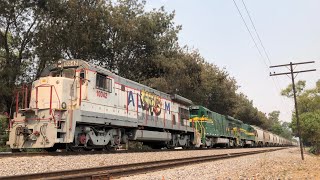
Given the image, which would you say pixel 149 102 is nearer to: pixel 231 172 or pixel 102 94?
pixel 102 94

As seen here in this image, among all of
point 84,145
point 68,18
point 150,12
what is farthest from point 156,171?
point 150,12

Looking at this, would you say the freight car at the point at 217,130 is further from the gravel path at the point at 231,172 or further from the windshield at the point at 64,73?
the windshield at the point at 64,73

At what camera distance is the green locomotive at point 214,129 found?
25406 mm

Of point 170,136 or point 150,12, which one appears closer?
point 170,136

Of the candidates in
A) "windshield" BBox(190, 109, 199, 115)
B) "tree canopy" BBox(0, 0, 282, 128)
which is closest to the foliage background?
"tree canopy" BBox(0, 0, 282, 128)

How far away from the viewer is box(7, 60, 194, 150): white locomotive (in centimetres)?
1248

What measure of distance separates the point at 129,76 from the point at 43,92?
19013mm

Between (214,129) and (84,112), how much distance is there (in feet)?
55.1

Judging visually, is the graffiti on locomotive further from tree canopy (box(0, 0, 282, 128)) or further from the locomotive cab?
tree canopy (box(0, 0, 282, 128))

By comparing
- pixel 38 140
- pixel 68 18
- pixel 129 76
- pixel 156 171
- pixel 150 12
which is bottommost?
pixel 156 171

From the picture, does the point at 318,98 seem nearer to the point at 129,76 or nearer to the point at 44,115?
the point at 129,76

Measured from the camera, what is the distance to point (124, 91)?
16609mm

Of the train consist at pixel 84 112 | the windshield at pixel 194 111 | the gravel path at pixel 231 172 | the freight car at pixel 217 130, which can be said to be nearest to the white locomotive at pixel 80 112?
the train consist at pixel 84 112

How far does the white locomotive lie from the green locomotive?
7.53 metres
